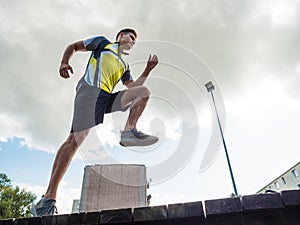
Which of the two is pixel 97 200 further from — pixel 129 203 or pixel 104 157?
pixel 104 157

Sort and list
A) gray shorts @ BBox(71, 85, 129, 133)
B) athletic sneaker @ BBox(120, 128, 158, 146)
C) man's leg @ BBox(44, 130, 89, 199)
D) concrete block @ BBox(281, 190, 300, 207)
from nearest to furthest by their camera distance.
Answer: concrete block @ BBox(281, 190, 300, 207), man's leg @ BBox(44, 130, 89, 199), gray shorts @ BBox(71, 85, 129, 133), athletic sneaker @ BBox(120, 128, 158, 146)

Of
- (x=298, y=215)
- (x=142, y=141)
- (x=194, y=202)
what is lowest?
(x=298, y=215)

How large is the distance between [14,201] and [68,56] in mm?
30311

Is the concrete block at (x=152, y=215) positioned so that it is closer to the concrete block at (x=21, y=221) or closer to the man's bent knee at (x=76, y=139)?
the concrete block at (x=21, y=221)

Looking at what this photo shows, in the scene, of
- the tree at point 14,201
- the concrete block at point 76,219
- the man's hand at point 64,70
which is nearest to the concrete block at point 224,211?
the concrete block at point 76,219

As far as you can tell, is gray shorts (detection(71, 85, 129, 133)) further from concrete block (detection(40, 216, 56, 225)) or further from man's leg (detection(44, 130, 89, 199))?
concrete block (detection(40, 216, 56, 225))

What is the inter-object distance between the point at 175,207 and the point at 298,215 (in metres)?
0.87

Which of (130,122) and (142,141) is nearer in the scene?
Result: (142,141)

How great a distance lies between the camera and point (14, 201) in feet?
86.1

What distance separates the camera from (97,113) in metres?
2.51

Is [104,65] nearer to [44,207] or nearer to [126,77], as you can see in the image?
[126,77]

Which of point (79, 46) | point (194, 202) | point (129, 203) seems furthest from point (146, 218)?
point (129, 203)

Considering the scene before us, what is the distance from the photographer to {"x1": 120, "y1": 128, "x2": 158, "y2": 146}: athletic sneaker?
2572 mm

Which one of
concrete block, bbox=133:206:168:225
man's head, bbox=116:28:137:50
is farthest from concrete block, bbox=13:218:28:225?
man's head, bbox=116:28:137:50
